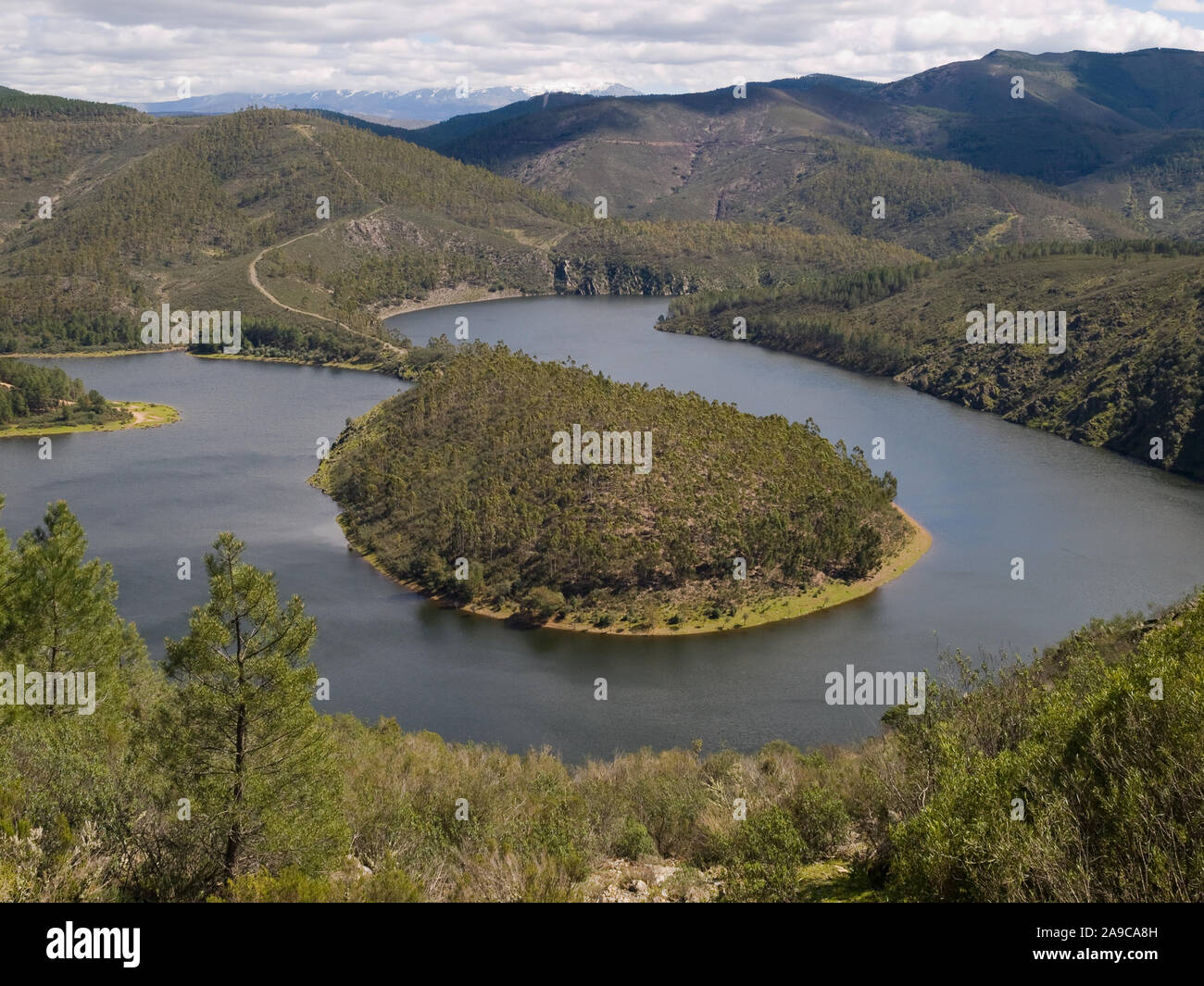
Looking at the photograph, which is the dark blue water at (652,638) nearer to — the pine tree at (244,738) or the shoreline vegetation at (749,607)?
the shoreline vegetation at (749,607)

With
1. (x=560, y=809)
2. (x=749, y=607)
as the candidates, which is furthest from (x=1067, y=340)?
(x=560, y=809)

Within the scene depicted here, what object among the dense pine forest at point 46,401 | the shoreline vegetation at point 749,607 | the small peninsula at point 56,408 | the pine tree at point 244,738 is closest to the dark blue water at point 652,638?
the shoreline vegetation at point 749,607

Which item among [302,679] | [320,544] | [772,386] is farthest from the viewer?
[772,386]

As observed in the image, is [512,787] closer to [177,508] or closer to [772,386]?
[177,508]

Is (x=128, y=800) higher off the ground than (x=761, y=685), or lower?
higher

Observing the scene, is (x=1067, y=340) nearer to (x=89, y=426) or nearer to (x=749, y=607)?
(x=749, y=607)

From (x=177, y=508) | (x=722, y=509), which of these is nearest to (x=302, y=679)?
(x=722, y=509)

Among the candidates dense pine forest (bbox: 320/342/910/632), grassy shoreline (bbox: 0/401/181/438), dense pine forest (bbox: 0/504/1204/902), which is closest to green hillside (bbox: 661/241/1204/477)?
dense pine forest (bbox: 320/342/910/632)
